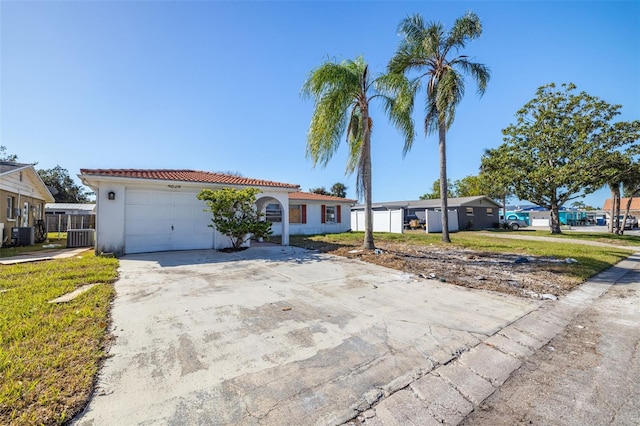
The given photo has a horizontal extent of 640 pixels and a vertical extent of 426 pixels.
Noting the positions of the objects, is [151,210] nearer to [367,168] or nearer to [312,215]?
[367,168]

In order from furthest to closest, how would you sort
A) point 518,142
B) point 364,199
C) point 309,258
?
point 518,142 < point 364,199 < point 309,258

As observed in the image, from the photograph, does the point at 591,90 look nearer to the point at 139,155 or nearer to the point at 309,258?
the point at 309,258

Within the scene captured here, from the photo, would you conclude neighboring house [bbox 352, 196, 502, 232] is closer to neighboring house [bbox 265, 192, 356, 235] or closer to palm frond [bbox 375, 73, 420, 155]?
neighboring house [bbox 265, 192, 356, 235]

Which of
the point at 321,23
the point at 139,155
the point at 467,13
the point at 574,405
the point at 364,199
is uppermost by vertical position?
the point at 467,13

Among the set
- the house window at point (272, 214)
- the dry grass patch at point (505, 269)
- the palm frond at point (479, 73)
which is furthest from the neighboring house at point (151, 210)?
the palm frond at point (479, 73)

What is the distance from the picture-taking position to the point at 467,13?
39.0 feet

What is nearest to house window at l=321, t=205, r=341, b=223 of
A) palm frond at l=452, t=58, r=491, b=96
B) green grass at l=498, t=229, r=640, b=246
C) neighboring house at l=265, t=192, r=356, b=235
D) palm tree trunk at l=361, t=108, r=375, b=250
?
neighboring house at l=265, t=192, r=356, b=235

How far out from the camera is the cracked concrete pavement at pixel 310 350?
6.75 feet

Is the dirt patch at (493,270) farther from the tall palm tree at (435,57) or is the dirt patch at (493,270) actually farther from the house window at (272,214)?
the house window at (272,214)

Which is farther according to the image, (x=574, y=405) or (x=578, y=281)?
(x=578, y=281)

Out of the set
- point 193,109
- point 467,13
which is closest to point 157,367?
point 193,109

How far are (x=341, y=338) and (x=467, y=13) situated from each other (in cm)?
1508

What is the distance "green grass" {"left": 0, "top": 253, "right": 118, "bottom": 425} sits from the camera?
1.96 meters

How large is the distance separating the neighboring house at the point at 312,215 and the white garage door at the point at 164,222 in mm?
6546
